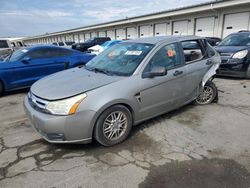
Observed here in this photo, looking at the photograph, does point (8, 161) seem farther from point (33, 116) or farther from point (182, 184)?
point (182, 184)

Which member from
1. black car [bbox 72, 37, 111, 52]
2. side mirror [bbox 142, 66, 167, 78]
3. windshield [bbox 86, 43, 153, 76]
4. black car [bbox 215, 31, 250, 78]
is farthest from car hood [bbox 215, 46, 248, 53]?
black car [bbox 72, 37, 111, 52]

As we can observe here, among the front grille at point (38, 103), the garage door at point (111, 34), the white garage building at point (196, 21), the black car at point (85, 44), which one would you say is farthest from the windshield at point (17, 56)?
the garage door at point (111, 34)

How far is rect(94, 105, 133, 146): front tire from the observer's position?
3109mm

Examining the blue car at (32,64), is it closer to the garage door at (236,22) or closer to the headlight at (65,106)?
the headlight at (65,106)

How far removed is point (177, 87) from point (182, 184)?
6.44ft

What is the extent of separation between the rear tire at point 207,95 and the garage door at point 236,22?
540 inches

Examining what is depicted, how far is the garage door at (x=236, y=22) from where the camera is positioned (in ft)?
52.4

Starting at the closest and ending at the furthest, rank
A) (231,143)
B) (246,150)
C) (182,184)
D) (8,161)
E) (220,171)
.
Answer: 1. (182,184)
2. (220,171)
3. (8,161)
4. (246,150)
5. (231,143)

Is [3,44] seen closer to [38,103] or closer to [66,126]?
[38,103]

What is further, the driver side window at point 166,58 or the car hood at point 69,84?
the driver side window at point 166,58

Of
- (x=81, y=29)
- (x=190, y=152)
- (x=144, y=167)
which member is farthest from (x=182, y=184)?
(x=81, y=29)

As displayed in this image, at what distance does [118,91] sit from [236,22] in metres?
17.0

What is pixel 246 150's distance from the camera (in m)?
3.18

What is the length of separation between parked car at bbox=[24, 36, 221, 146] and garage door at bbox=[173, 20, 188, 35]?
1785 cm
